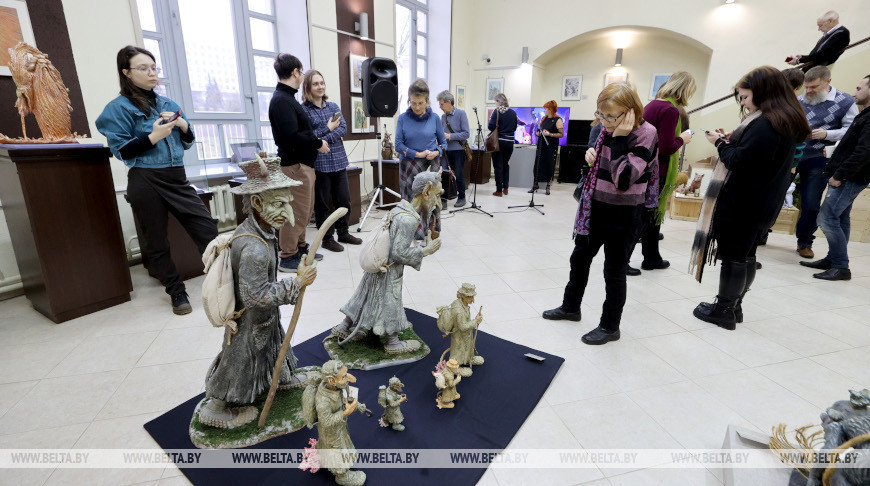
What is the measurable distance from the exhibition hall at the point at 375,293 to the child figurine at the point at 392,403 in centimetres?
1

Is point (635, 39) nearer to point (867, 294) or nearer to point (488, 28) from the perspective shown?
point (488, 28)

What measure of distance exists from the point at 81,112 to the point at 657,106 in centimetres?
480

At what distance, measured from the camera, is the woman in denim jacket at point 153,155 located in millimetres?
2631

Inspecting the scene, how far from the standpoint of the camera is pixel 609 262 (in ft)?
8.05

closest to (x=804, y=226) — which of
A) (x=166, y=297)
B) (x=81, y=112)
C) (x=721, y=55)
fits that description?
(x=721, y=55)

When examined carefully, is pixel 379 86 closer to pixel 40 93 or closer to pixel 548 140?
pixel 40 93

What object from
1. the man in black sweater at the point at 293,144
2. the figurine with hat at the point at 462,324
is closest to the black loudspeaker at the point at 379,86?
the man in black sweater at the point at 293,144

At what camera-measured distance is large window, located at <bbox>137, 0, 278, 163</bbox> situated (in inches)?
168

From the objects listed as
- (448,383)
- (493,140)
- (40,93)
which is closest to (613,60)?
(493,140)

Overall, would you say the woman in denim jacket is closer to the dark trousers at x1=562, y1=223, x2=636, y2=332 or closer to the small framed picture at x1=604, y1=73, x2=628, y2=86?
the dark trousers at x1=562, y1=223, x2=636, y2=332

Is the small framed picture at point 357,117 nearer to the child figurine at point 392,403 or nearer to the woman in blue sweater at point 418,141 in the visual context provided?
the woman in blue sweater at point 418,141

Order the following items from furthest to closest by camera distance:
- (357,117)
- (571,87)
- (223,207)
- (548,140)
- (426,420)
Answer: (571,87)
(548,140)
(357,117)
(223,207)
(426,420)

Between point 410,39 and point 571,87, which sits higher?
point 410,39

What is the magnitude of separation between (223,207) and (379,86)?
2.24 metres
